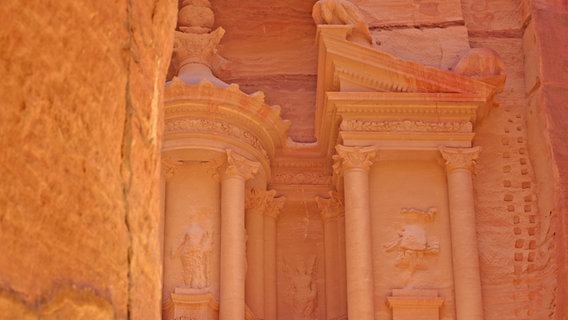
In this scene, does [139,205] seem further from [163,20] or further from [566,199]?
[566,199]

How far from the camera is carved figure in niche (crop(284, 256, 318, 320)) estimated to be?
1714 centimetres

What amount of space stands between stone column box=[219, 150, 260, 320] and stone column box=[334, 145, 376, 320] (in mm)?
1498

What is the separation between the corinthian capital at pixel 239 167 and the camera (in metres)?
16.1

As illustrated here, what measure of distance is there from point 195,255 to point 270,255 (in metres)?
1.84

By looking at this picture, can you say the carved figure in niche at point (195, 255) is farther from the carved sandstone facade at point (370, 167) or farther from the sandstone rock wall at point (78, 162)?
the sandstone rock wall at point (78, 162)

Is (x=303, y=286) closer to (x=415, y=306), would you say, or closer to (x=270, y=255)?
(x=270, y=255)

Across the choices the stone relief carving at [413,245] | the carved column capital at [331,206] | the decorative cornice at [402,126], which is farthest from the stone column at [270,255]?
the stone relief carving at [413,245]

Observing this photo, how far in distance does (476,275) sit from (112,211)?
1395 centimetres

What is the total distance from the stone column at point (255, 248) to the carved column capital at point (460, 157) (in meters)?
2.97

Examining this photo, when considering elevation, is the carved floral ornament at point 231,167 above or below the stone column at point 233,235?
above

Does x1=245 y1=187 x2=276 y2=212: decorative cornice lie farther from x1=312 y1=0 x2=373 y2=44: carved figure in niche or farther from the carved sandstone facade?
x1=312 y1=0 x2=373 y2=44: carved figure in niche

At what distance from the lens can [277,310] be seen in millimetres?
Result: 17078

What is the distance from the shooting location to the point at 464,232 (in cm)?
1559

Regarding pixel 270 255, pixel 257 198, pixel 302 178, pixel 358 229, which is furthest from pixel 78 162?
pixel 302 178
